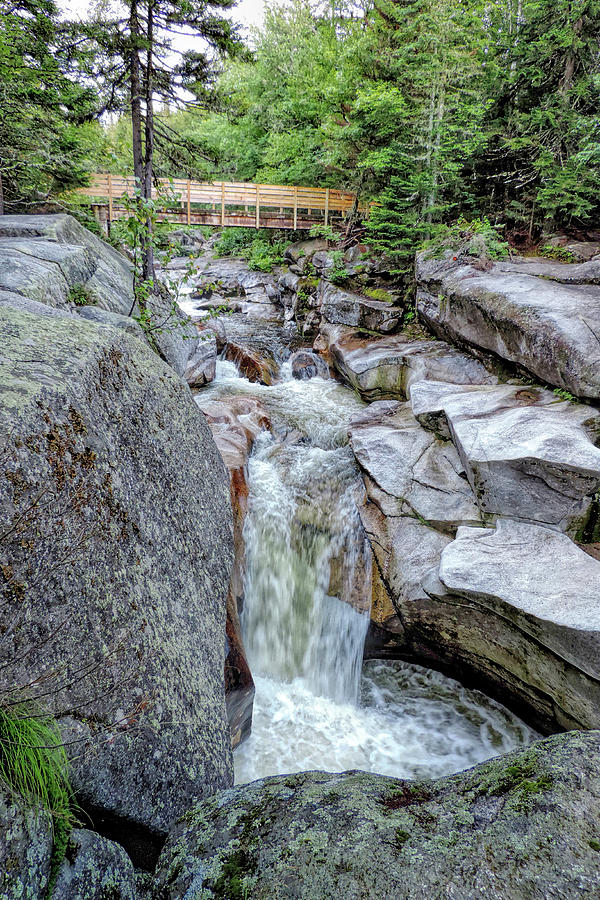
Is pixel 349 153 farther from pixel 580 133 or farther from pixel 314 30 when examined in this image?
pixel 314 30

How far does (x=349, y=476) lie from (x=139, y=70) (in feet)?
31.2

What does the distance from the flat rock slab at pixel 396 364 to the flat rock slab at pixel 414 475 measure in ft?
7.48

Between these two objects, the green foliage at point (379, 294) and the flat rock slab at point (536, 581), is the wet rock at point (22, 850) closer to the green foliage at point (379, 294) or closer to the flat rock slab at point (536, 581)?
the flat rock slab at point (536, 581)

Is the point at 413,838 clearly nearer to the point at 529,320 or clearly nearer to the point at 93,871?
the point at 93,871

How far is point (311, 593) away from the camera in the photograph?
6.93m

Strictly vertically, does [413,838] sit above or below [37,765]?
below

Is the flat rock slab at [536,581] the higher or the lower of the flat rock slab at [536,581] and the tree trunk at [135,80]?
the lower

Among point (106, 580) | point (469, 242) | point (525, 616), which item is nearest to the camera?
point (106, 580)

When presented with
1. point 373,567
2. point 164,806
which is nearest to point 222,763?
point 164,806

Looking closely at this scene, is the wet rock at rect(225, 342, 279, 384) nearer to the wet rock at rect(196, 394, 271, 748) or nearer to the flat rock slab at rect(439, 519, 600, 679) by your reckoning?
the wet rock at rect(196, 394, 271, 748)

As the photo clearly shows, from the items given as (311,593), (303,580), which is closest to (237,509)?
(303,580)

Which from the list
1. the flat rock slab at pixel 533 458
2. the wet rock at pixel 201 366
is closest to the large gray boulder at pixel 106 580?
the flat rock slab at pixel 533 458

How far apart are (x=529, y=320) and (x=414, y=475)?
395cm

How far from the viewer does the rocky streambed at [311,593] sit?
1.86 meters
